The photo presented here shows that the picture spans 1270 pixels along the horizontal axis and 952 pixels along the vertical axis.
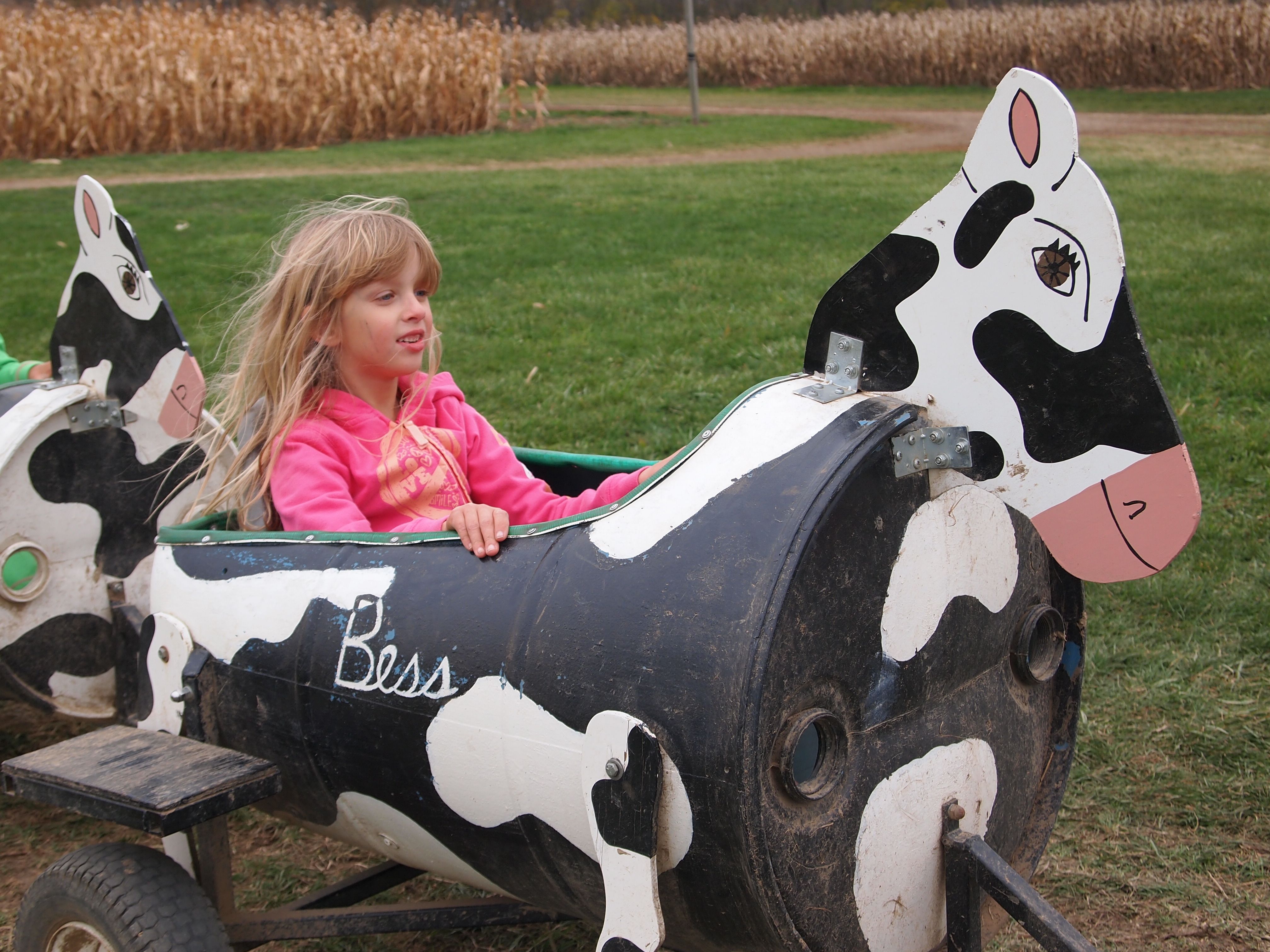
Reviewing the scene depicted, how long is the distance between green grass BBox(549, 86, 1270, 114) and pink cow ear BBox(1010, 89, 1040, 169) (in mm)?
18754

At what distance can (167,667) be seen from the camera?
2102 mm

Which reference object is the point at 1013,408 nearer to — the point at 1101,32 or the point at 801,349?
the point at 801,349

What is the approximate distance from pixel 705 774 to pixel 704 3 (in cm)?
4096

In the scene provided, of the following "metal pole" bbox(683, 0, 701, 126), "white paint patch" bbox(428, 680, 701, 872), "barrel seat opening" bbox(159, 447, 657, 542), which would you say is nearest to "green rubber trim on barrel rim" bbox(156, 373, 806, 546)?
"barrel seat opening" bbox(159, 447, 657, 542)

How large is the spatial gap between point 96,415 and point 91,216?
45cm

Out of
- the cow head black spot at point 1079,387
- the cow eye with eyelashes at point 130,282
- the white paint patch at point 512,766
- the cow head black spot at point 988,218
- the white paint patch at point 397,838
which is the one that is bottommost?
the white paint patch at point 397,838

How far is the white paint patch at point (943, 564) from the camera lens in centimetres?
166

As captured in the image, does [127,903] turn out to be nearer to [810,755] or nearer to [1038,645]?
[810,755]

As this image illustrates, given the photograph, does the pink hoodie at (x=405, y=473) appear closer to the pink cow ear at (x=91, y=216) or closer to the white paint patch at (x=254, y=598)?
the white paint patch at (x=254, y=598)

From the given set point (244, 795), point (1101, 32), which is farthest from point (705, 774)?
point (1101, 32)

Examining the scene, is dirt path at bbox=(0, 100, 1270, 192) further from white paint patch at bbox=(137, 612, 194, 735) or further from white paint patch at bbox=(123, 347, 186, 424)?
white paint patch at bbox=(137, 612, 194, 735)

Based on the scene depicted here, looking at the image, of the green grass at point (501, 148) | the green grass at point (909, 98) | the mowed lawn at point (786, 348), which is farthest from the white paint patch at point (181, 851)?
the green grass at point (909, 98)

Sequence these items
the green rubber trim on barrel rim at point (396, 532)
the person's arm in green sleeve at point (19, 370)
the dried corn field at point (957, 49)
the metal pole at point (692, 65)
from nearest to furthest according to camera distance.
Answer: the green rubber trim on barrel rim at point (396, 532)
the person's arm in green sleeve at point (19, 370)
the metal pole at point (692, 65)
the dried corn field at point (957, 49)

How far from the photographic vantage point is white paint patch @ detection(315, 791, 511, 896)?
190cm
